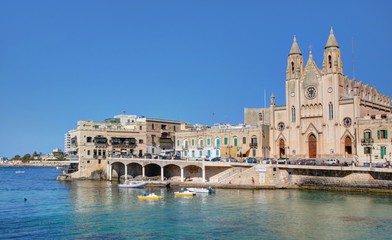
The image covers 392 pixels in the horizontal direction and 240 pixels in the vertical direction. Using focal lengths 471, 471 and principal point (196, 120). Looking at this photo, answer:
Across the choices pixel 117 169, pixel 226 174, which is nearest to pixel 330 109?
pixel 226 174

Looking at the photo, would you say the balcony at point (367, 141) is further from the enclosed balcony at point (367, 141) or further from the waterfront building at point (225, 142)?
the waterfront building at point (225, 142)

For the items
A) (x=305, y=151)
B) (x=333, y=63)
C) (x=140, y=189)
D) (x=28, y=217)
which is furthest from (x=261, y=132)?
(x=28, y=217)

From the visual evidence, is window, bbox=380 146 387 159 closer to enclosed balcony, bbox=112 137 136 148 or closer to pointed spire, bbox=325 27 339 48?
pointed spire, bbox=325 27 339 48

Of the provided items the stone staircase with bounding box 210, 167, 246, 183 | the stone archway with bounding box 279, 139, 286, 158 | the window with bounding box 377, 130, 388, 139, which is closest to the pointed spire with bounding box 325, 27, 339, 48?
the window with bounding box 377, 130, 388, 139

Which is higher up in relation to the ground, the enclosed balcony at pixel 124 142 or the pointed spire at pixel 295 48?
the pointed spire at pixel 295 48

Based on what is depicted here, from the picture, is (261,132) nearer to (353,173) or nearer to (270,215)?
(353,173)

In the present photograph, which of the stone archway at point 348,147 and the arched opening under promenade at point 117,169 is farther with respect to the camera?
the arched opening under promenade at point 117,169

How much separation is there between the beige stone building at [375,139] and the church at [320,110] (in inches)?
34.8

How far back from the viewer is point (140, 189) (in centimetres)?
7800

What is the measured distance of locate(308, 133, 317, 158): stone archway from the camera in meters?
84.8

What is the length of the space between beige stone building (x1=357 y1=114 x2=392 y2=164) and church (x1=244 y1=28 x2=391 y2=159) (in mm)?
883

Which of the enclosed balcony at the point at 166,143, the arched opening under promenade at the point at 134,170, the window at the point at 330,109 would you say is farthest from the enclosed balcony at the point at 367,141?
the enclosed balcony at the point at 166,143

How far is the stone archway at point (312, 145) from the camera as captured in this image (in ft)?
278

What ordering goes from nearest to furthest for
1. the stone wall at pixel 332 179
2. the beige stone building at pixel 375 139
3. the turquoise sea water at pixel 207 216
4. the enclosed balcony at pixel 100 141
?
the turquoise sea water at pixel 207 216 → the stone wall at pixel 332 179 → the beige stone building at pixel 375 139 → the enclosed balcony at pixel 100 141
